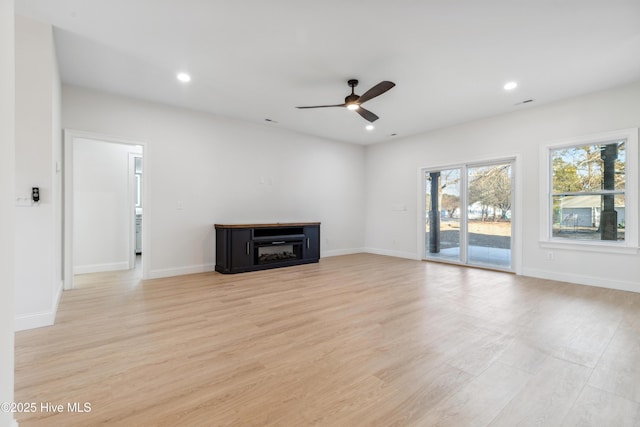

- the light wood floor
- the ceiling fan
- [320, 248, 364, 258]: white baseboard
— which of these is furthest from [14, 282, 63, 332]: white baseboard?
[320, 248, 364, 258]: white baseboard

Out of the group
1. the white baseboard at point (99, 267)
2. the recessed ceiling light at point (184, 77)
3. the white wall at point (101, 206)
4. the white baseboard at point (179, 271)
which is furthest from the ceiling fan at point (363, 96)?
the white baseboard at point (99, 267)

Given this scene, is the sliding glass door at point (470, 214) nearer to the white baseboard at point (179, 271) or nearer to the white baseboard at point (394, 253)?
the white baseboard at point (394, 253)

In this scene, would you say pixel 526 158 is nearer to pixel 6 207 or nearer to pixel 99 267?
pixel 6 207

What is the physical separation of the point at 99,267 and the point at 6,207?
15.2 ft

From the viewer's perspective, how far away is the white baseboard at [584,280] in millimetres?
3801

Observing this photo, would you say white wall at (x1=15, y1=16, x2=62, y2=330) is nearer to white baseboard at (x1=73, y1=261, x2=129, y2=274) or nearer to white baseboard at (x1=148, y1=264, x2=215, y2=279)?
white baseboard at (x1=148, y1=264, x2=215, y2=279)

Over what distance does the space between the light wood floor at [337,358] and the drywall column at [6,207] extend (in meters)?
0.44

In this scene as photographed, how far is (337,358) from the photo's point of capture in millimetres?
2047

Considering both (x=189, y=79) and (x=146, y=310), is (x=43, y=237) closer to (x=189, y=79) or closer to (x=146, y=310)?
(x=146, y=310)

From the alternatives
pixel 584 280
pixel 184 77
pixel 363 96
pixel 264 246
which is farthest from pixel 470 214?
pixel 184 77

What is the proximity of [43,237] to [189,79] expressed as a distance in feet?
7.87

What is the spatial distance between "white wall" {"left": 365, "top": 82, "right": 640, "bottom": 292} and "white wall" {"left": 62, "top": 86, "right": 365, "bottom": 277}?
5.03 feet

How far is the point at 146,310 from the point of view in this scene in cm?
302

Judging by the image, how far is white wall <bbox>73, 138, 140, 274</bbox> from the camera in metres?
4.83
